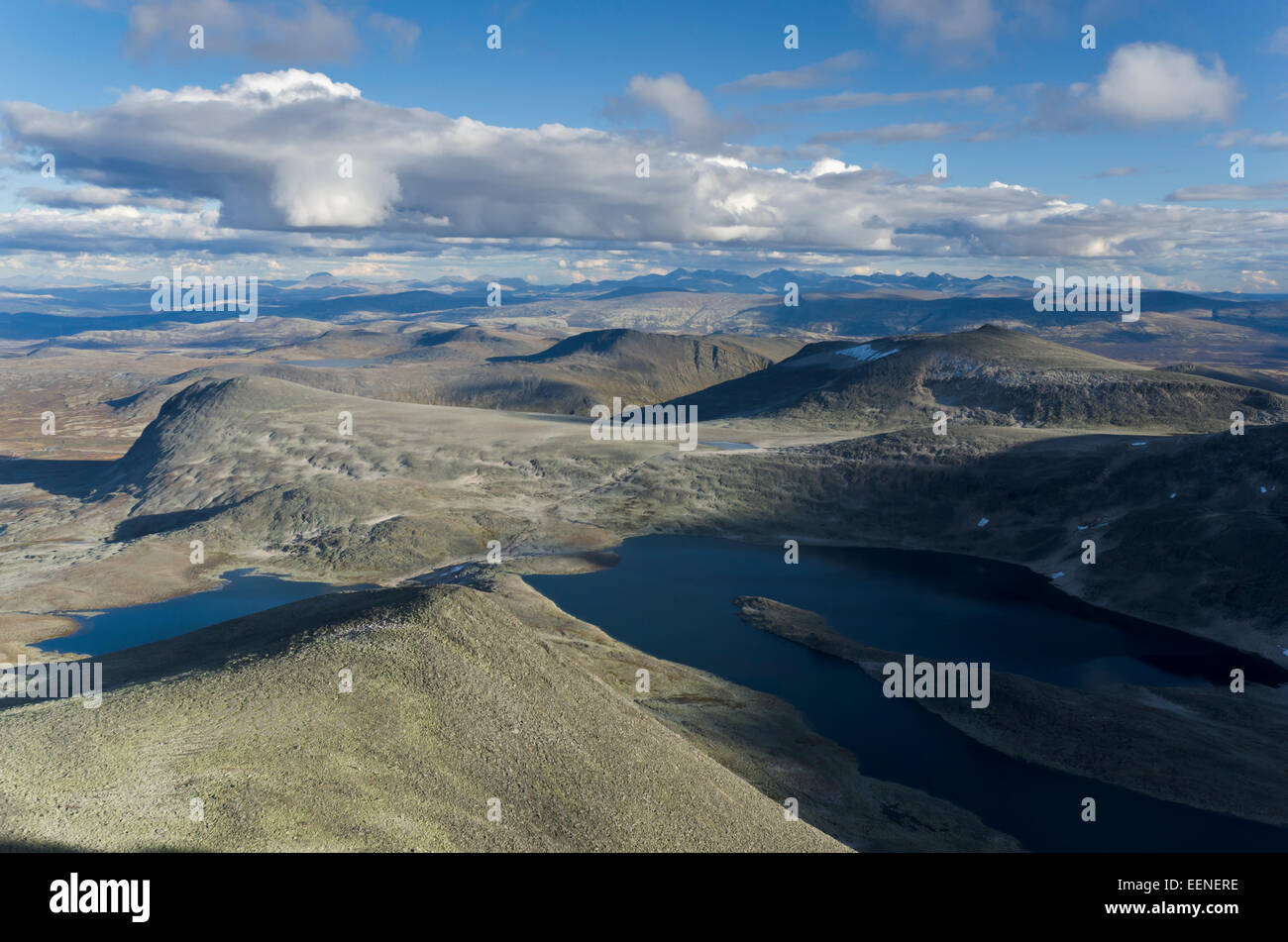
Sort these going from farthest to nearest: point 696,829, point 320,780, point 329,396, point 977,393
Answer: point 329,396
point 977,393
point 696,829
point 320,780

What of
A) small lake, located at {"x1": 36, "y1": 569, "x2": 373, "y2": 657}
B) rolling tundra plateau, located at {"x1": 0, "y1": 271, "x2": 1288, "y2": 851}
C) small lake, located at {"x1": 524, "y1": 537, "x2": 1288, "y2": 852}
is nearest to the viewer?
rolling tundra plateau, located at {"x1": 0, "y1": 271, "x2": 1288, "y2": 851}

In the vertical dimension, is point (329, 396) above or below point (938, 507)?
above

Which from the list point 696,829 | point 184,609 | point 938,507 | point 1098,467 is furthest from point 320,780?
point 1098,467

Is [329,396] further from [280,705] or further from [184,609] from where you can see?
[280,705]

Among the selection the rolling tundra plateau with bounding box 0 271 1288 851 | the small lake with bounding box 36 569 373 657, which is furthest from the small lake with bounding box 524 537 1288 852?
the small lake with bounding box 36 569 373 657

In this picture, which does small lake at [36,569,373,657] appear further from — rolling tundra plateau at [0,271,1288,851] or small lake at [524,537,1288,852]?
small lake at [524,537,1288,852]

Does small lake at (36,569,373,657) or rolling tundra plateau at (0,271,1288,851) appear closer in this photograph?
rolling tundra plateau at (0,271,1288,851)

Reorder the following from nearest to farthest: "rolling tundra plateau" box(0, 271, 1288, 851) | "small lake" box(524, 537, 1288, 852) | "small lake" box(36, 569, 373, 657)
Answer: "rolling tundra plateau" box(0, 271, 1288, 851) → "small lake" box(524, 537, 1288, 852) → "small lake" box(36, 569, 373, 657)
